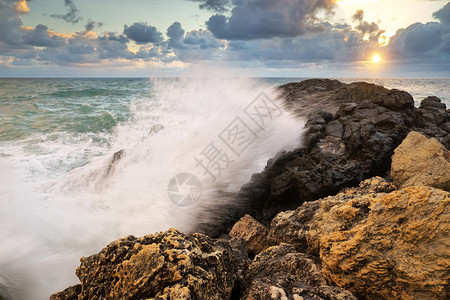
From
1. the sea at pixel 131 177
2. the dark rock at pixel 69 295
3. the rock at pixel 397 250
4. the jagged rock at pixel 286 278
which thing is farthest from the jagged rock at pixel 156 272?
the sea at pixel 131 177

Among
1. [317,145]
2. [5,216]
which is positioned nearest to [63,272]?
[5,216]

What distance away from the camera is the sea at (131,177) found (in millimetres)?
4043

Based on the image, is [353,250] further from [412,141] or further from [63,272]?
[63,272]

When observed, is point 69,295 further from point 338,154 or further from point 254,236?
point 338,154

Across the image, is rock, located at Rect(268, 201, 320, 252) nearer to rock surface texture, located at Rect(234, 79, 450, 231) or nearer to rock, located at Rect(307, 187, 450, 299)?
rock, located at Rect(307, 187, 450, 299)

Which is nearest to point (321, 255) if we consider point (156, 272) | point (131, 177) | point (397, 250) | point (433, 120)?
point (397, 250)

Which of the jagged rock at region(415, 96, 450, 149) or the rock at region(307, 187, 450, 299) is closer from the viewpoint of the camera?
the rock at region(307, 187, 450, 299)

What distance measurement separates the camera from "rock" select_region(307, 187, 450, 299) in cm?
207

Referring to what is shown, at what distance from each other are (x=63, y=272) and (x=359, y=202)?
3.74 m

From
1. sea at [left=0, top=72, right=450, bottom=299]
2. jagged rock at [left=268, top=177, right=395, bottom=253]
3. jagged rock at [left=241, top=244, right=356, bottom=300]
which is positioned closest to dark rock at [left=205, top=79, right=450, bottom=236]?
sea at [left=0, top=72, right=450, bottom=299]

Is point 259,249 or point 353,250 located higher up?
point 353,250

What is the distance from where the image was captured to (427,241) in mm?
2141

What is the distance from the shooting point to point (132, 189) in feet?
18.4

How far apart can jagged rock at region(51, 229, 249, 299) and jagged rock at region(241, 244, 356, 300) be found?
0.31 m
